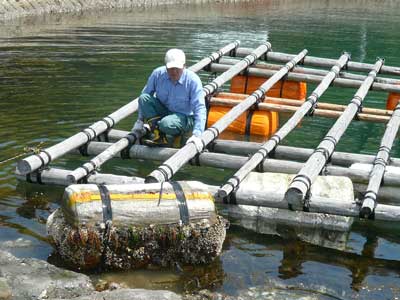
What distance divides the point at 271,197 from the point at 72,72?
12.9 m

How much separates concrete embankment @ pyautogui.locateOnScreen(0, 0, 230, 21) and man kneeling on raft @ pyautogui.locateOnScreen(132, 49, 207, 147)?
22264 mm

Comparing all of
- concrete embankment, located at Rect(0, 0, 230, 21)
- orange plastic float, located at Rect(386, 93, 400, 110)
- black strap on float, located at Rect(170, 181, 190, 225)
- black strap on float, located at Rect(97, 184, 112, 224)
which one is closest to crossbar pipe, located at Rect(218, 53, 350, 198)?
black strap on float, located at Rect(170, 181, 190, 225)

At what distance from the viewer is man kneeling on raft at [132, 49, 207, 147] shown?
414 inches

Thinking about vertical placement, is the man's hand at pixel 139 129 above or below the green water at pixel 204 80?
above

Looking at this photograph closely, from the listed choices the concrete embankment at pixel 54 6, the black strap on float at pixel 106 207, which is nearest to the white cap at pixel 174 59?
the black strap on float at pixel 106 207

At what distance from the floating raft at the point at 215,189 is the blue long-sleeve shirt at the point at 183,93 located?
0.45 metres

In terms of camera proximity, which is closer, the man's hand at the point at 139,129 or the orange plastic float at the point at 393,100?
the man's hand at the point at 139,129

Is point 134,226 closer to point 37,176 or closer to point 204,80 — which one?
point 37,176

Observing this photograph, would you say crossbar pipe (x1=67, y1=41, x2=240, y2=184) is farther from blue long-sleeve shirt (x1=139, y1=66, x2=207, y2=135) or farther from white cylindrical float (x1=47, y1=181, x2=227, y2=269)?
white cylindrical float (x1=47, y1=181, x2=227, y2=269)

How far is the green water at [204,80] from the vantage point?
320 inches

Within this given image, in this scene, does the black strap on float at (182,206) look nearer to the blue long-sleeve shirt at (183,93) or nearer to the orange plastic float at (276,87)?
the blue long-sleeve shirt at (183,93)

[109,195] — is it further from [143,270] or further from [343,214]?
[343,214]

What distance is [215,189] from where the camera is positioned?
9.03 meters

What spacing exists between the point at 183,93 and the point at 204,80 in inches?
359
